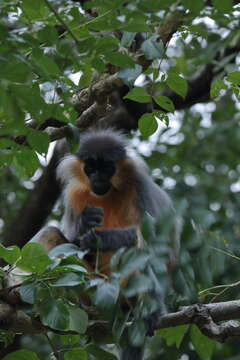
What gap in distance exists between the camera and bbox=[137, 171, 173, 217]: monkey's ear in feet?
19.7

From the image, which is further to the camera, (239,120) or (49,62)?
(239,120)

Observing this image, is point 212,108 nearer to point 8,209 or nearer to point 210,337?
point 8,209

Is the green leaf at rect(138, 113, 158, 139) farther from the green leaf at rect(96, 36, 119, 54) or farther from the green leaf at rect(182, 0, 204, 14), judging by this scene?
the green leaf at rect(182, 0, 204, 14)

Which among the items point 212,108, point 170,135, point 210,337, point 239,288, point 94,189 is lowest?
point 212,108

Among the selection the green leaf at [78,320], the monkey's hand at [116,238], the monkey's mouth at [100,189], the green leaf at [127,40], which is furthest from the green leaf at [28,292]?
the monkey's mouth at [100,189]

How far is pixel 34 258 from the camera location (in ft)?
10.5

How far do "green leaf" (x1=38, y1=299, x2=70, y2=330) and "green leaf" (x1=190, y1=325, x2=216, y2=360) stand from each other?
1164 mm

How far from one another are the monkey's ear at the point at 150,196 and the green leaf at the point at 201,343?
197 centimetres

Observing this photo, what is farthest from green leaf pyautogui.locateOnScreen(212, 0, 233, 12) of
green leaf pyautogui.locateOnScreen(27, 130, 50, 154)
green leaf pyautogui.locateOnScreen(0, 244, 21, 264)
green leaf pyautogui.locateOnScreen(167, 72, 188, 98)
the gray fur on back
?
the gray fur on back

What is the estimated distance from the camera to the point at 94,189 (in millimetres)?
6207

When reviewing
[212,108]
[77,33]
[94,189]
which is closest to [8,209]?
[94,189]

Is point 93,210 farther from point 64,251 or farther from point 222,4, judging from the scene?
point 222,4

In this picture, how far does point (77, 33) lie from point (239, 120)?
661 centimetres

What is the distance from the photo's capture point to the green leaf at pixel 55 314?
3.26 metres
